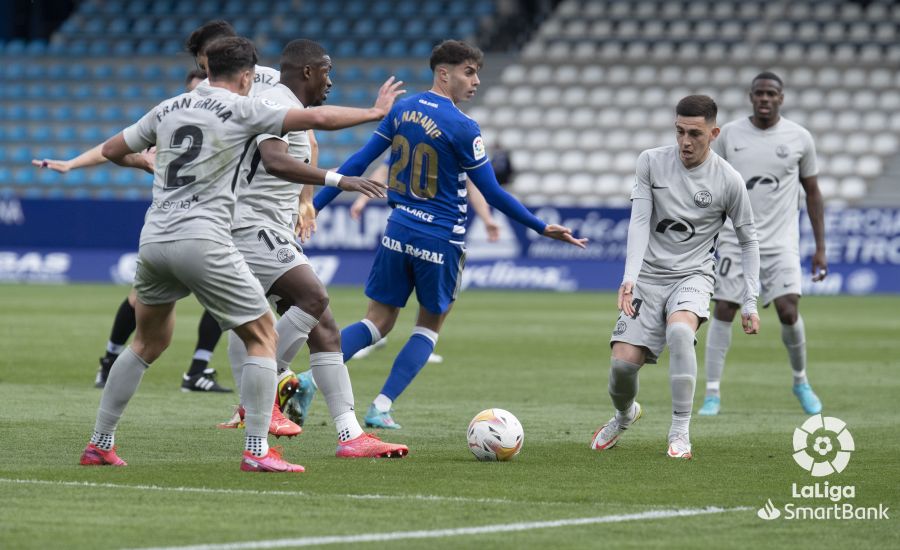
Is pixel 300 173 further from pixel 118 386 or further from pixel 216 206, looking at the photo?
pixel 118 386

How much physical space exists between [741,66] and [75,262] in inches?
596

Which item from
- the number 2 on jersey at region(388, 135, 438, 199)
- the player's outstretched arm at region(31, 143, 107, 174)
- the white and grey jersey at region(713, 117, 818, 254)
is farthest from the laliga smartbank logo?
the player's outstretched arm at region(31, 143, 107, 174)

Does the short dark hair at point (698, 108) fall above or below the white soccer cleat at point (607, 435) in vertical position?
above

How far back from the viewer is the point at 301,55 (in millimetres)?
8203

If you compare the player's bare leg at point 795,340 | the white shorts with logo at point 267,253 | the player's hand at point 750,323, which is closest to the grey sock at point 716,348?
the player's bare leg at point 795,340

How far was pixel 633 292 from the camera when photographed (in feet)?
27.3

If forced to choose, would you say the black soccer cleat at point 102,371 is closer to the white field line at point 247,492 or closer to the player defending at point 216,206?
the player defending at point 216,206

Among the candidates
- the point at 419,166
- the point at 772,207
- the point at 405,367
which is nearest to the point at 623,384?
the point at 405,367

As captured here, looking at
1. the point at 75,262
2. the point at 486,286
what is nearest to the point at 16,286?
the point at 75,262

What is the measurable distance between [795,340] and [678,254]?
3.04 metres

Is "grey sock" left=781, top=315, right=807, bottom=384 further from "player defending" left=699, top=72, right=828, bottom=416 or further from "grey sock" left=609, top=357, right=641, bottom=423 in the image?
"grey sock" left=609, top=357, right=641, bottom=423

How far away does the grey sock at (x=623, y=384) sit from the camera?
8148 millimetres

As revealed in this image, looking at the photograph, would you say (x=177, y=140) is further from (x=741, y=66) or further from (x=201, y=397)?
(x=741, y=66)

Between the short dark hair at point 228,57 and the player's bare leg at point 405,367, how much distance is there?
2.61m
